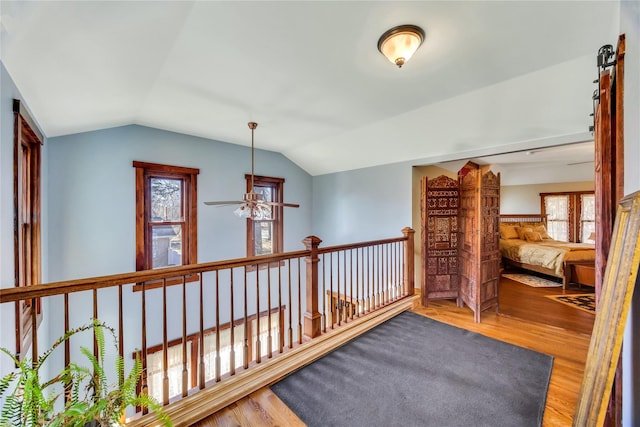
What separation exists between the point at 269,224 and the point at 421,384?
388cm

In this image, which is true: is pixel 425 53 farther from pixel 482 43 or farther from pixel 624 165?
pixel 624 165

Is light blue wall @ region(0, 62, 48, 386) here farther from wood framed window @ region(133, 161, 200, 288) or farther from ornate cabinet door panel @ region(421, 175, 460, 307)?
ornate cabinet door panel @ region(421, 175, 460, 307)

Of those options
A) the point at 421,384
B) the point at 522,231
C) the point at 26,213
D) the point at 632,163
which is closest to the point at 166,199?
the point at 26,213

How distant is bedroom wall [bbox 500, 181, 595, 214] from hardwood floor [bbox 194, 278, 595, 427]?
3.34m

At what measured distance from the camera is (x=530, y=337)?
2848 millimetres

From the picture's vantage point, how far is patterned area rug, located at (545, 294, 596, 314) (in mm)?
3711

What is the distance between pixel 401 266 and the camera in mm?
3951

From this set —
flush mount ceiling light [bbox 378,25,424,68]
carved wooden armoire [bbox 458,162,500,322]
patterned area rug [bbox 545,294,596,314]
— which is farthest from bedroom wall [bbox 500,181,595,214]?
flush mount ceiling light [bbox 378,25,424,68]

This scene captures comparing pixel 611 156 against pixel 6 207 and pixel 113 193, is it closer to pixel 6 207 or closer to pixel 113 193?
pixel 6 207

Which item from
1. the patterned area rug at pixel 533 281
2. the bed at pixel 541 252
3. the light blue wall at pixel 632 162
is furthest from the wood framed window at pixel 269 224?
the bed at pixel 541 252

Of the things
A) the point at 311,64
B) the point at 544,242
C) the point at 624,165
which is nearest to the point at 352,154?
the point at 311,64

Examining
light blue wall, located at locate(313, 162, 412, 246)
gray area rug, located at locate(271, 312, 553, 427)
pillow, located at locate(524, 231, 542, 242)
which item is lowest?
gray area rug, located at locate(271, 312, 553, 427)

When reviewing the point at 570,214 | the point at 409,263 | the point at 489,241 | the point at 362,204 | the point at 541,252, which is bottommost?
the point at 541,252

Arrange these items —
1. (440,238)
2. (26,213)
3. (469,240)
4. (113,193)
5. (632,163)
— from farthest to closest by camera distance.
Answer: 1. (440,238)
2. (469,240)
3. (113,193)
4. (26,213)
5. (632,163)
